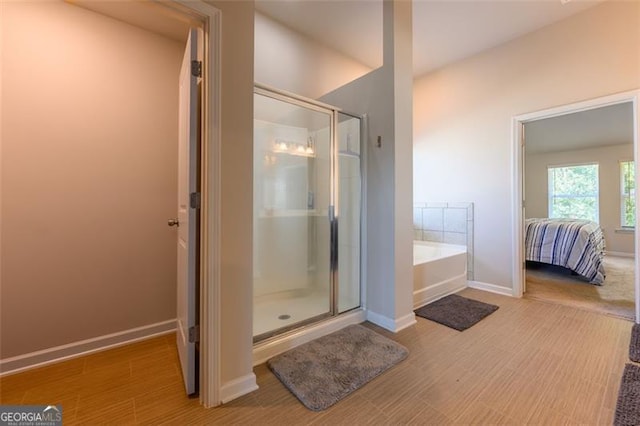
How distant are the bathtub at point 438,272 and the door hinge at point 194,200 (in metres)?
2.09

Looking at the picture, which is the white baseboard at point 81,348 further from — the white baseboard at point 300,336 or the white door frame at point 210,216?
the white door frame at point 210,216

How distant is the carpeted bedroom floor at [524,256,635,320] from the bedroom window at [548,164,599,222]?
189cm

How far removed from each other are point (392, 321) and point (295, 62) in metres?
2.80

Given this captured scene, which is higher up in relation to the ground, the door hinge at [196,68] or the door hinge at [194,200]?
the door hinge at [196,68]

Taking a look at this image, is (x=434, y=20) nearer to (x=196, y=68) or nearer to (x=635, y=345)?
(x=196, y=68)

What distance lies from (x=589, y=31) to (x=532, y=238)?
8.89ft

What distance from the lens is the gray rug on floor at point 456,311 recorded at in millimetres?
2300

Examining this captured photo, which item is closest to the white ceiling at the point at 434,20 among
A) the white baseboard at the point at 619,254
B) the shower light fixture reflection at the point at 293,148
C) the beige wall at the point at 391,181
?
the beige wall at the point at 391,181

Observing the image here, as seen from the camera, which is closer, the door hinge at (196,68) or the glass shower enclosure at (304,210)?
the door hinge at (196,68)

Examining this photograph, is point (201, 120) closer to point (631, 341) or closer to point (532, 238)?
point (631, 341)

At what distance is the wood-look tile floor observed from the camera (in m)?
1.29

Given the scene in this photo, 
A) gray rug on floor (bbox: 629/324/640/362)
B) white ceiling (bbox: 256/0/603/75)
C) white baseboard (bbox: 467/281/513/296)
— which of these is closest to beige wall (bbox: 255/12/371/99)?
white ceiling (bbox: 256/0/603/75)

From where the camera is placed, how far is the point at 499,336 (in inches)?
81.1

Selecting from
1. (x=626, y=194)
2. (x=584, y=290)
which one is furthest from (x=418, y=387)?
(x=626, y=194)
